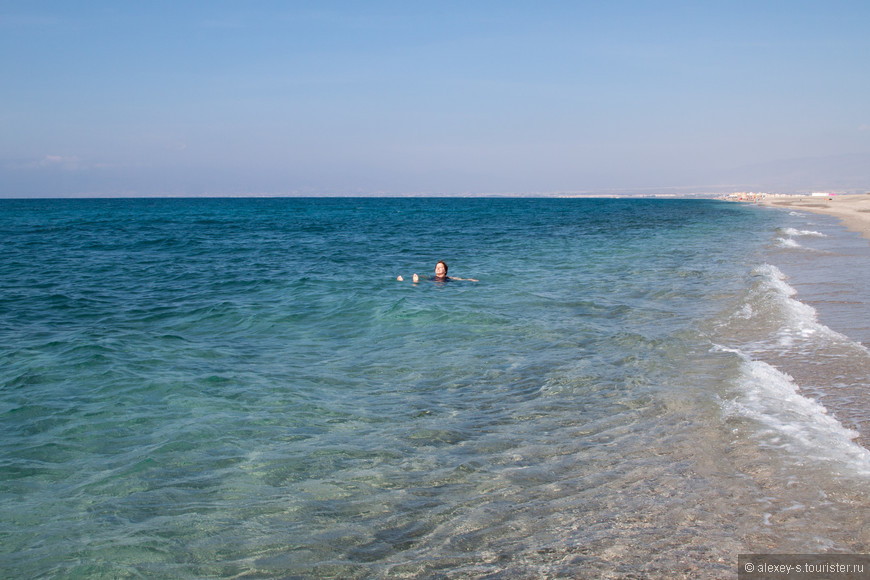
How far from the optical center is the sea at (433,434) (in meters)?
3.83

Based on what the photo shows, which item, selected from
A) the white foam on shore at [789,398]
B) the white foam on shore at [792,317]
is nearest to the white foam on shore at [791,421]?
the white foam on shore at [789,398]

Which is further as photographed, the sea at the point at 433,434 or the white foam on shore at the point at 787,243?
the white foam on shore at the point at 787,243

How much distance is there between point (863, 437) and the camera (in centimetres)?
530

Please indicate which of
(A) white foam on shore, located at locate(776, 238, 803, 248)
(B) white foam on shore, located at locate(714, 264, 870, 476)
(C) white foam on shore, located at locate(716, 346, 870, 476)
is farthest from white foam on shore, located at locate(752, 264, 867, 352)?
(A) white foam on shore, located at locate(776, 238, 803, 248)

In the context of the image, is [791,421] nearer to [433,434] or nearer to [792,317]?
[433,434]

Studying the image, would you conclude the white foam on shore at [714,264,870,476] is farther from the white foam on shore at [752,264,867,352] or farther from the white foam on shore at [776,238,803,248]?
the white foam on shore at [776,238,803,248]

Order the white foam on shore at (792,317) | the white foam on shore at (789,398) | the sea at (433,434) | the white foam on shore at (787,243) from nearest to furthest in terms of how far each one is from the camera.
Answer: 1. the sea at (433,434)
2. the white foam on shore at (789,398)
3. the white foam on shore at (792,317)
4. the white foam on shore at (787,243)

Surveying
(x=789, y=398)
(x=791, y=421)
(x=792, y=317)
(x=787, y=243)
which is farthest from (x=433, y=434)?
(x=787, y=243)

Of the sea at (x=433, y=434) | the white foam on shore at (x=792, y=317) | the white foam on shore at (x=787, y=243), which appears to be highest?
the white foam on shore at (x=787, y=243)

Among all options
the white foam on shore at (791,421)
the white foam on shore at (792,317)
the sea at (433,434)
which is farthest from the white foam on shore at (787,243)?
the white foam on shore at (791,421)

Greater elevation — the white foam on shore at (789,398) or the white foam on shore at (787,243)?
the white foam on shore at (787,243)

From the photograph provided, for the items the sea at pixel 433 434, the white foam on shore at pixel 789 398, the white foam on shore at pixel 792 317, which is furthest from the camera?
the white foam on shore at pixel 792 317

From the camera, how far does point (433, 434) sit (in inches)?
228

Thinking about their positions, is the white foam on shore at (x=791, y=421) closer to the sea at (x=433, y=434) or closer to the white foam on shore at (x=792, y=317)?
the sea at (x=433, y=434)
